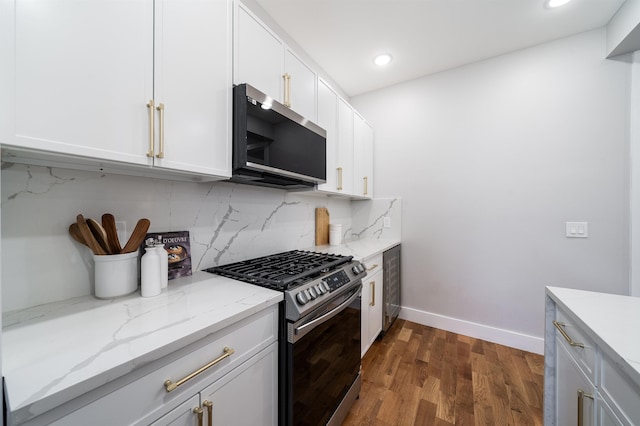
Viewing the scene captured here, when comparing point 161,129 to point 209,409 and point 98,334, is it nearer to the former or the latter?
point 98,334

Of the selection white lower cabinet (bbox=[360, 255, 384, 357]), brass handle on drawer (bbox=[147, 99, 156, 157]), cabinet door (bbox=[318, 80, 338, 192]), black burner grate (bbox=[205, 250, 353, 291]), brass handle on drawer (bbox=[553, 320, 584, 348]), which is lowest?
white lower cabinet (bbox=[360, 255, 384, 357])

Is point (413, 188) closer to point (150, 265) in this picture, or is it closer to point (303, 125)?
point (303, 125)

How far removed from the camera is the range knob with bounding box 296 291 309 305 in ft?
3.40

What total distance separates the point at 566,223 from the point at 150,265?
298cm

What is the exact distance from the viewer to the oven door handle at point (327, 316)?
1039 millimetres

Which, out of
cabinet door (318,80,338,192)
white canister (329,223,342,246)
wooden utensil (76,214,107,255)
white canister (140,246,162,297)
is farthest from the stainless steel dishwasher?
wooden utensil (76,214,107,255)

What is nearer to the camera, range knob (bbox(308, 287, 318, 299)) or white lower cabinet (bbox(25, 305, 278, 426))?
white lower cabinet (bbox(25, 305, 278, 426))

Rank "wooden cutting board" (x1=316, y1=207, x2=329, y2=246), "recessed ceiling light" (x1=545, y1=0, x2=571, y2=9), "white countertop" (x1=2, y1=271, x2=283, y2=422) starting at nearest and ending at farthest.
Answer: "white countertop" (x1=2, y1=271, x2=283, y2=422) < "recessed ceiling light" (x1=545, y1=0, x2=571, y2=9) < "wooden cutting board" (x1=316, y1=207, x2=329, y2=246)

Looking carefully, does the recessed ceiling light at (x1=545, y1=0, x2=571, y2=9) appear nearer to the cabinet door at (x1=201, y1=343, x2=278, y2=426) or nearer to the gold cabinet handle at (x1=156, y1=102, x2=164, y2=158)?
the gold cabinet handle at (x1=156, y1=102, x2=164, y2=158)

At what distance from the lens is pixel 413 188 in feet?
8.81

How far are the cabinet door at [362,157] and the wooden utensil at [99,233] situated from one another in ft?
6.42

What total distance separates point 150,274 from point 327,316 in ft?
2.69

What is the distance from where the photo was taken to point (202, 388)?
2.47ft

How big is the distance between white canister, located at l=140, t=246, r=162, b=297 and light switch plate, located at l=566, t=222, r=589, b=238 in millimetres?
2954
